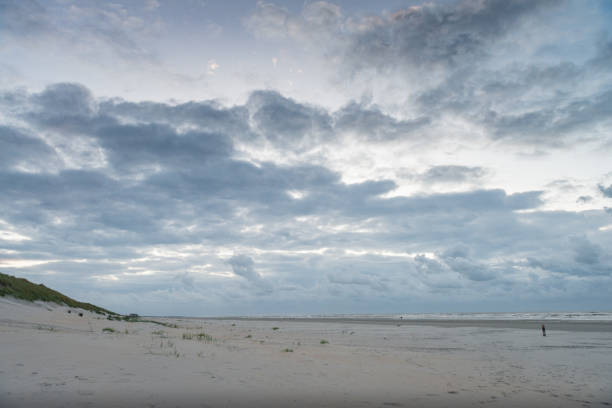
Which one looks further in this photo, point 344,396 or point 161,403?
point 344,396

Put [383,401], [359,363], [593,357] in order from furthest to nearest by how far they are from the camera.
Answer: [593,357] → [359,363] → [383,401]

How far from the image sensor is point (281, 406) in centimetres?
932

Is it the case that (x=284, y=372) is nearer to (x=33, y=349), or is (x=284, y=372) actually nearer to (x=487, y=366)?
(x=33, y=349)

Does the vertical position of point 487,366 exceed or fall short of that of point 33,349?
it falls short

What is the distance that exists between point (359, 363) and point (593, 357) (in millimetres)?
15601

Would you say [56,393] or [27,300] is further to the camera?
[27,300]

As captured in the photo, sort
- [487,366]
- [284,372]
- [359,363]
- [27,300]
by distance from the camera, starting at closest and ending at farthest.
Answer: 1. [284,372]
2. [359,363]
3. [487,366]
4. [27,300]

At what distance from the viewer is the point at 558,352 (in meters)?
24.9

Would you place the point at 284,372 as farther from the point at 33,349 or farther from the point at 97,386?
the point at 33,349

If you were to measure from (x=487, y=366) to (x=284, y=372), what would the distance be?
11.1 meters

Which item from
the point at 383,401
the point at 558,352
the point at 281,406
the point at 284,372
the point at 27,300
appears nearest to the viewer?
the point at 281,406

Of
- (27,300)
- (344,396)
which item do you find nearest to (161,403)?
(344,396)

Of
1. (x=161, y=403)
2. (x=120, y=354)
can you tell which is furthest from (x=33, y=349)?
(x=161, y=403)

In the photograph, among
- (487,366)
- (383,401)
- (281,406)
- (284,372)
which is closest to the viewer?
(281,406)
